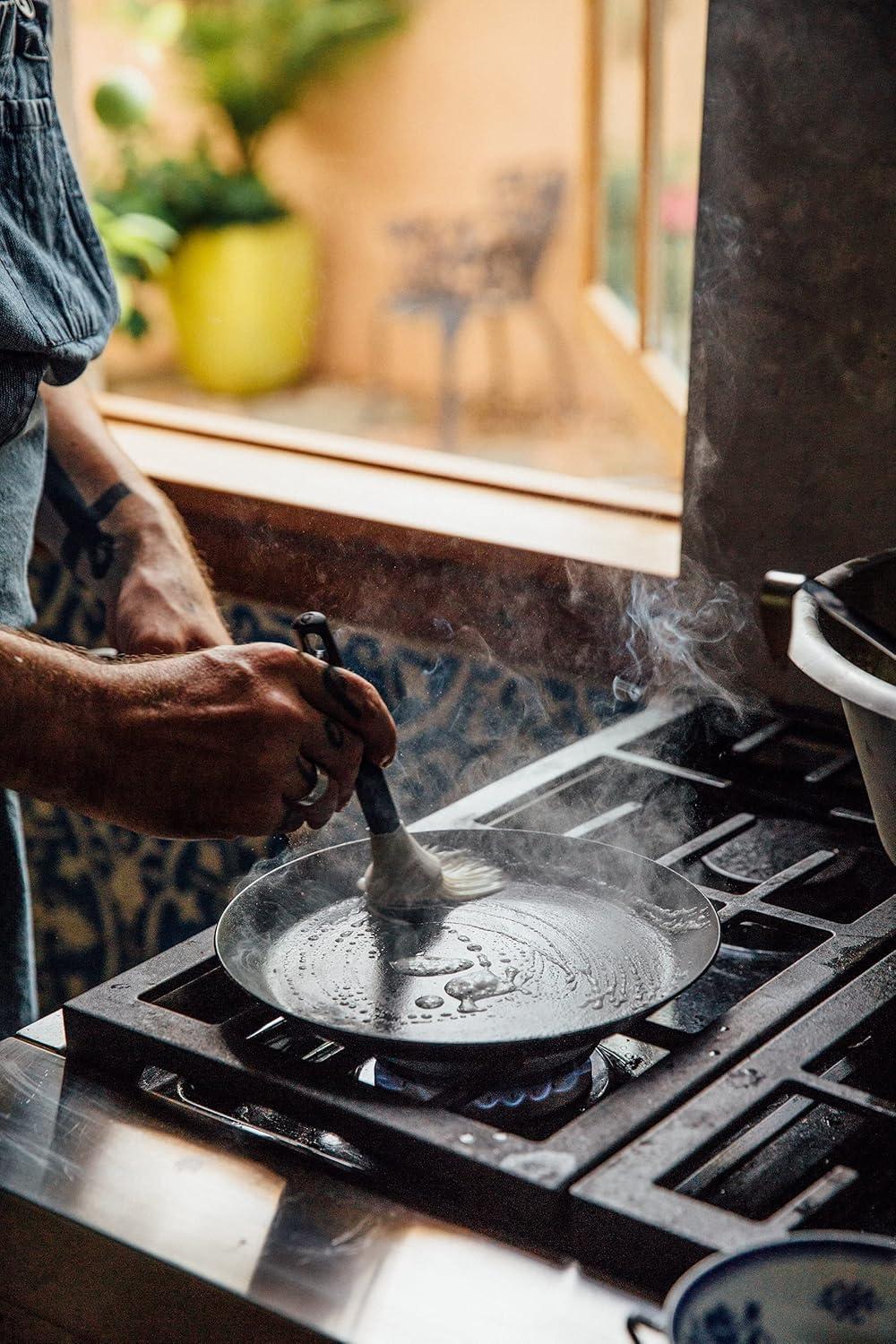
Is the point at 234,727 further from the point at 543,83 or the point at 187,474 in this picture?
the point at 543,83

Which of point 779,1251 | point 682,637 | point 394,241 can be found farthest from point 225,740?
point 394,241

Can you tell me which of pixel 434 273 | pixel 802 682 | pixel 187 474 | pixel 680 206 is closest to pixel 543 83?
pixel 434 273

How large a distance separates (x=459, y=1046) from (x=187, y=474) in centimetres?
135

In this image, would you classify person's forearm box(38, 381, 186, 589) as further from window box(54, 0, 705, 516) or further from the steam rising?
window box(54, 0, 705, 516)

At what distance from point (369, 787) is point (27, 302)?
1.70 feet

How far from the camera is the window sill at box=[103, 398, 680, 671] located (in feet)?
5.58

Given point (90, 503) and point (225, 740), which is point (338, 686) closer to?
point (225, 740)

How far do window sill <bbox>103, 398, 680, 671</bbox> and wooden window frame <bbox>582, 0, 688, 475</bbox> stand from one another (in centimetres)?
22

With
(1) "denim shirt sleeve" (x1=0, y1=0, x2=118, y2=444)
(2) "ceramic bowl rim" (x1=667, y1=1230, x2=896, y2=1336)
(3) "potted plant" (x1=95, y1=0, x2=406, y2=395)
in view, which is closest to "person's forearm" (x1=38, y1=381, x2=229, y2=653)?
(1) "denim shirt sleeve" (x1=0, y1=0, x2=118, y2=444)

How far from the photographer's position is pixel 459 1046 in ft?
2.82

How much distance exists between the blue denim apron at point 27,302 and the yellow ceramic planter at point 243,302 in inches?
273

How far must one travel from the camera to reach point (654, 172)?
95.7 inches

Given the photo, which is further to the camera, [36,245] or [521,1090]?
[36,245]

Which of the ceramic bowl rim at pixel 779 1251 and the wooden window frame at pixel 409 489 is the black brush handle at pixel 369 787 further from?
the wooden window frame at pixel 409 489
